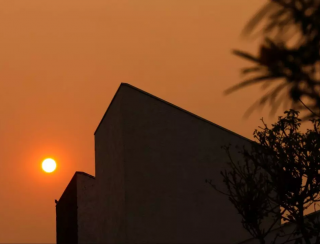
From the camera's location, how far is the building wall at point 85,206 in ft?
80.4

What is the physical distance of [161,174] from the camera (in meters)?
19.4

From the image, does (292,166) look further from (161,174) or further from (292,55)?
(161,174)

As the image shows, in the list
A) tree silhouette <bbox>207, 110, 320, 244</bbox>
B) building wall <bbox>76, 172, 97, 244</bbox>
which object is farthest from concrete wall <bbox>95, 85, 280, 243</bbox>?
tree silhouette <bbox>207, 110, 320, 244</bbox>

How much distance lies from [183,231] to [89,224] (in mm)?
6708

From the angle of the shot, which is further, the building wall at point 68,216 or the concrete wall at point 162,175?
the building wall at point 68,216

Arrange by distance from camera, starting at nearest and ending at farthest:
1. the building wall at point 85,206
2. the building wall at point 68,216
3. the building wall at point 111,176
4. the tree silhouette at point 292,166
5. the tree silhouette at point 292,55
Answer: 1. the tree silhouette at point 292,55
2. the tree silhouette at point 292,166
3. the building wall at point 111,176
4. the building wall at point 85,206
5. the building wall at point 68,216

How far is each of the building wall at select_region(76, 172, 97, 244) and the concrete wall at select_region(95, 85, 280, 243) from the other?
3.57 m

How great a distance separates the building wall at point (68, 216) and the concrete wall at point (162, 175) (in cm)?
501

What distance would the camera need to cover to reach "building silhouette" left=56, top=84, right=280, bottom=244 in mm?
18703

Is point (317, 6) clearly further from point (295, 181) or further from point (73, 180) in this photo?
point (73, 180)

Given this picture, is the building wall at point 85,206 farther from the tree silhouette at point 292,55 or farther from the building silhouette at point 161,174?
the tree silhouette at point 292,55

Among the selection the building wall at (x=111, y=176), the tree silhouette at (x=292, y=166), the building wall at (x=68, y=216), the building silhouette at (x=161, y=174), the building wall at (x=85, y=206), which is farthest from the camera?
the building wall at (x=68, y=216)

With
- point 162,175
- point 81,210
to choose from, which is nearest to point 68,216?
point 81,210

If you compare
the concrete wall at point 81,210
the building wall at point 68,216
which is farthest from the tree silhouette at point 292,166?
the building wall at point 68,216
